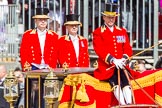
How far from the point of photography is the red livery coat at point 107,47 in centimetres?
984

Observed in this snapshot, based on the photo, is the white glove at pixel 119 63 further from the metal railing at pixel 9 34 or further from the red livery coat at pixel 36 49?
the metal railing at pixel 9 34

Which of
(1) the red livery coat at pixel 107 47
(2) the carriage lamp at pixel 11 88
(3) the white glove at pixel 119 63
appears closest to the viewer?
(3) the white glove at pixel 119 63

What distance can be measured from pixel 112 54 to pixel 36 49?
1.57m

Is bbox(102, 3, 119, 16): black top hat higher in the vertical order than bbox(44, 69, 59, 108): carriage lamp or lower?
higher

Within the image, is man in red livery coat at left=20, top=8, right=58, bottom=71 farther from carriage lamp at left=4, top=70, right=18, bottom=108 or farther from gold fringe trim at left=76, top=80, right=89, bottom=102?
gold fringe trim at left=76, top=80, right=89, bottom=102

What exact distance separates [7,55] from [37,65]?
4.31 m

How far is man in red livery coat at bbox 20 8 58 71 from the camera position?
11.0 m

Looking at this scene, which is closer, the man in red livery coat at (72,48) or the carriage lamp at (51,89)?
the carriage lamp at (51,89)

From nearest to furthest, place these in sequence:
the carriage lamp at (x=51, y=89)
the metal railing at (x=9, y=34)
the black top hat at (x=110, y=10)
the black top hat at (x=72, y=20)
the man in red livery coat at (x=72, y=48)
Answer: the carriage lamp at (x=51, y=89), the black top hat at (x=110, y=10), the black top hat at (x=72, y=20), the man in red livery coat at (x=72, y=48), the metal railing at (x=9, y=34)

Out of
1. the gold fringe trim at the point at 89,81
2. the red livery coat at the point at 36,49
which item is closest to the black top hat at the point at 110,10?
the gold fringe trim at the point at 89,81

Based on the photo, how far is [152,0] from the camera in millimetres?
16344

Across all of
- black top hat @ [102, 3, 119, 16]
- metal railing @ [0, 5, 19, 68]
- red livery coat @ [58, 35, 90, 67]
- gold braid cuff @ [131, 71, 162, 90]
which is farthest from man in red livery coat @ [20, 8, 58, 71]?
metal railing @ [0, 5, 19, 68]

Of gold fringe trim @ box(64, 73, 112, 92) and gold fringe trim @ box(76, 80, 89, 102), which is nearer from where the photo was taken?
gold fringe trim @ box(76, 80, 89, 102)

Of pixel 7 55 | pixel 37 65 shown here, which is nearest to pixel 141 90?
pixel 37 65
